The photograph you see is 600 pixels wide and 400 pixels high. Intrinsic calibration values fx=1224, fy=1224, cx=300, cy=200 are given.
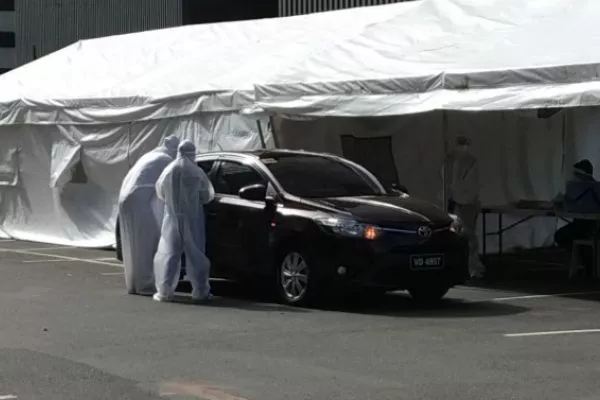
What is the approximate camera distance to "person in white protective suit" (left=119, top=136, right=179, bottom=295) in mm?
14500

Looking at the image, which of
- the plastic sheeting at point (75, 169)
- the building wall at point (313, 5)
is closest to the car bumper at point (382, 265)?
the plastic sheeting at point (75, 169)

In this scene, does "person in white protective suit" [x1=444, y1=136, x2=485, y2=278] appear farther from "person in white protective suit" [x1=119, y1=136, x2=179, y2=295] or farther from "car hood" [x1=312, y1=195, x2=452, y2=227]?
"person in white protective suit" [x1=119, y1=136, x2=179, y2=295]

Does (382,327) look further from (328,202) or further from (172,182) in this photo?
(172,182)

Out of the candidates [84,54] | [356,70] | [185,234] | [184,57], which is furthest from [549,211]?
[84,54]

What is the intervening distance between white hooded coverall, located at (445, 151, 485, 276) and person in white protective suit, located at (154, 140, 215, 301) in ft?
12.1

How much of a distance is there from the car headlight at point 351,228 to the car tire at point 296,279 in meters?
0.43

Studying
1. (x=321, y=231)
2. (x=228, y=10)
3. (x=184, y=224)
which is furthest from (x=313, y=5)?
(x=321, y=231)

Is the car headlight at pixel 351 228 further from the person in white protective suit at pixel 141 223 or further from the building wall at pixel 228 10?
the building wall at pixel 228 10

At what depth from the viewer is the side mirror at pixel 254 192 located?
44.8 ft

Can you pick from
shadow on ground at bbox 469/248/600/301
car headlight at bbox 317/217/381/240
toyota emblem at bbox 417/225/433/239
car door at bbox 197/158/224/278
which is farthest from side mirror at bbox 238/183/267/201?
shadow on ground at bbox 469/248/600/301

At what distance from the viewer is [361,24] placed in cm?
1830

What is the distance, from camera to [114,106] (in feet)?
66.6

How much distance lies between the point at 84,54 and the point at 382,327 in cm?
1386

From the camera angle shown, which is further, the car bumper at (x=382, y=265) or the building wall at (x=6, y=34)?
the building wall at (x=6, y=34)
